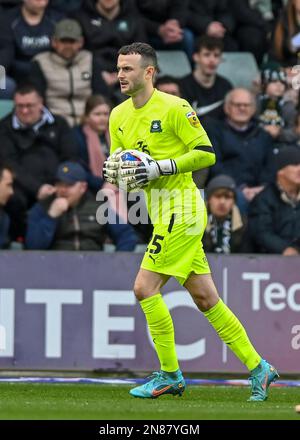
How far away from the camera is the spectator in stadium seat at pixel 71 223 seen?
12742 mm

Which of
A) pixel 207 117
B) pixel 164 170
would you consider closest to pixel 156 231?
pixel 164 170

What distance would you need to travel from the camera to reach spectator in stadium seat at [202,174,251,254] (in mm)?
12938

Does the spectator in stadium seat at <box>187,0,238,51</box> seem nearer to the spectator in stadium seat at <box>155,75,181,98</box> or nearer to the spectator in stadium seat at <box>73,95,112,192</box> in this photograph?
the spectator in stadium seat at <box>155,75,181,98</box>

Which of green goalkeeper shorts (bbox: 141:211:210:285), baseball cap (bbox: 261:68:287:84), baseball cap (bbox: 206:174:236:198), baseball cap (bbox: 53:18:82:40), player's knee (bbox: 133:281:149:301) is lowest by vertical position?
player's knee (bbox: 133:281:149:301)

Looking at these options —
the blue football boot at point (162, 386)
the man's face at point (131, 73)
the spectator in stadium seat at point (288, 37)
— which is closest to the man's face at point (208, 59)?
the spectator in stadium seat at point (288, 37)

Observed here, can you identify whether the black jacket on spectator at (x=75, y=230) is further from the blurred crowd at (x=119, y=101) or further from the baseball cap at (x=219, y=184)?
the baseball cap at (x=219, y=184)

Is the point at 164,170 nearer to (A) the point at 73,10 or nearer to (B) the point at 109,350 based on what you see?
(B) the point at 109,350

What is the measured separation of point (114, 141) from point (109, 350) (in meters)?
3.05

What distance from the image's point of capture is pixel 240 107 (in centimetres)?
1412

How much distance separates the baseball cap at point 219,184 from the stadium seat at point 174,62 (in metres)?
2.38

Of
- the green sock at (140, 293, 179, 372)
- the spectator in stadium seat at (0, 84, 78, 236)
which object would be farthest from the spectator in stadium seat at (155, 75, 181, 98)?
the green sock at (140, 293, 179, 372)

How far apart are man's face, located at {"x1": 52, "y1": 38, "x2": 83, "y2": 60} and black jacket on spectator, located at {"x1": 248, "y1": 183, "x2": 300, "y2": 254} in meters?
2.64

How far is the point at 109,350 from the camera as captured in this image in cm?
1228

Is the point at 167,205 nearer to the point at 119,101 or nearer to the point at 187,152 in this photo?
the point at 187,152
